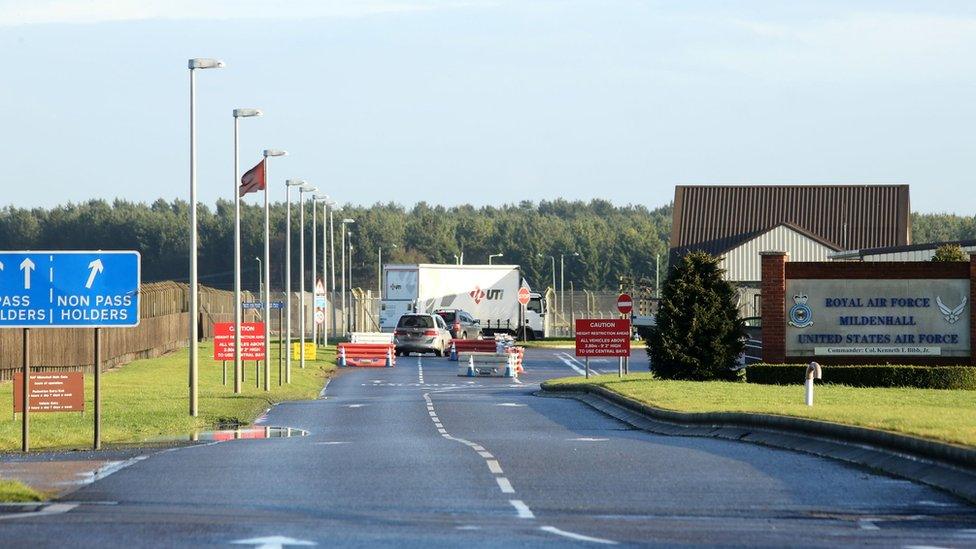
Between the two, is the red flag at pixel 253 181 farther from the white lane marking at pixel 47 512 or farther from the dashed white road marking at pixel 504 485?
the white lane marking at pixel 47 512

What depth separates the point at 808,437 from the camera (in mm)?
19516

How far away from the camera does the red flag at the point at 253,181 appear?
40.5 meters

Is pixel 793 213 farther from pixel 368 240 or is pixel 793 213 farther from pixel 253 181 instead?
pixel 368 240

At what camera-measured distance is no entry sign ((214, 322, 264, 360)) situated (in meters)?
39.1

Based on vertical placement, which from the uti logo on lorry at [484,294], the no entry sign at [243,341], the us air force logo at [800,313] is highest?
the uti logo on lorry at [484,294]

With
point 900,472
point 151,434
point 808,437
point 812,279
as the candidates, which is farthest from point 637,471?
point 812,279

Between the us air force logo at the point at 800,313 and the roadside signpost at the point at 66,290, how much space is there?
20394 mm

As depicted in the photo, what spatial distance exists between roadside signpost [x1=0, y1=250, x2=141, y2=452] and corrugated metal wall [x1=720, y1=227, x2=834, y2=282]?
201 ft

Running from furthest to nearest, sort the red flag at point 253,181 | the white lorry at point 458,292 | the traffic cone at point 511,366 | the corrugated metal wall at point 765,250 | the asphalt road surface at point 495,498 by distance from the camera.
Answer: the corrugated metal wall at point 765,250 < the white lorry at point 458,292 < the traffic cone at point 511,366 < the red flag at point 253,181 < the asphalt road surface at point 495,498

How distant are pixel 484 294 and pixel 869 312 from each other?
134 feet

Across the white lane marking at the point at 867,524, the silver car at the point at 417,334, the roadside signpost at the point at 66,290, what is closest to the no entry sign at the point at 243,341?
the roadside signpost at the point at 66,290

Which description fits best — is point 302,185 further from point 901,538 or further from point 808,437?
point 901,538

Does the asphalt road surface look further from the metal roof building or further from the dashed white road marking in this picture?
the metal roof building

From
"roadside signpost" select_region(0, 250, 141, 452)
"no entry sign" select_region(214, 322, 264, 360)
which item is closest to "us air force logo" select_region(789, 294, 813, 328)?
"no entry sign" select_region(214, 322, 264, 360)
